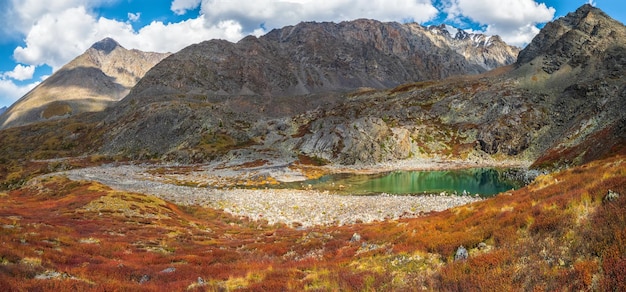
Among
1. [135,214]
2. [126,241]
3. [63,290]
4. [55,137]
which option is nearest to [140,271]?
[63,290]

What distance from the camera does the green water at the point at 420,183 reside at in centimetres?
6322

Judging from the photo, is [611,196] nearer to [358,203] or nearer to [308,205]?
[358,203]

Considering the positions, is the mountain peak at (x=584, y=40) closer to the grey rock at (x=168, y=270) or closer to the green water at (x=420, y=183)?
the green water at (x=420, y=183)

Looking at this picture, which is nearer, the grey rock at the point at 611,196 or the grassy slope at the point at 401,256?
the grassy slope at the point at 401,256

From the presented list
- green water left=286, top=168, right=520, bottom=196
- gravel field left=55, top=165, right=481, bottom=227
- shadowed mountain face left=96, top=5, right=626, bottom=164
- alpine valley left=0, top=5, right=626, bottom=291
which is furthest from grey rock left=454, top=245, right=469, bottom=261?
shadowed mountain face left=96, top=5, right=626, bottom=164

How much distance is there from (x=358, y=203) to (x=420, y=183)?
94.4 ft

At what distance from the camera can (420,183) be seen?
72.9 meters

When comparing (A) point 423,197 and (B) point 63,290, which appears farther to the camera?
(A) point 423,197

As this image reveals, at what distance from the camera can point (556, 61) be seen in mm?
140375

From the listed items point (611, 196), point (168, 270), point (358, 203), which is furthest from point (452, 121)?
point (168, 270)

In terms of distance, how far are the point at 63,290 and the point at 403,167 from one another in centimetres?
9835

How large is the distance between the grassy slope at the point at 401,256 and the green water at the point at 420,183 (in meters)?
42.0

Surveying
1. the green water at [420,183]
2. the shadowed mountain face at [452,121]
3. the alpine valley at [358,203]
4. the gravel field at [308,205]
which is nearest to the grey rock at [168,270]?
the alpine valley at [358,203]

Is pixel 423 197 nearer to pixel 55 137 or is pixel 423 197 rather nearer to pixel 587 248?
pixel 587 248
